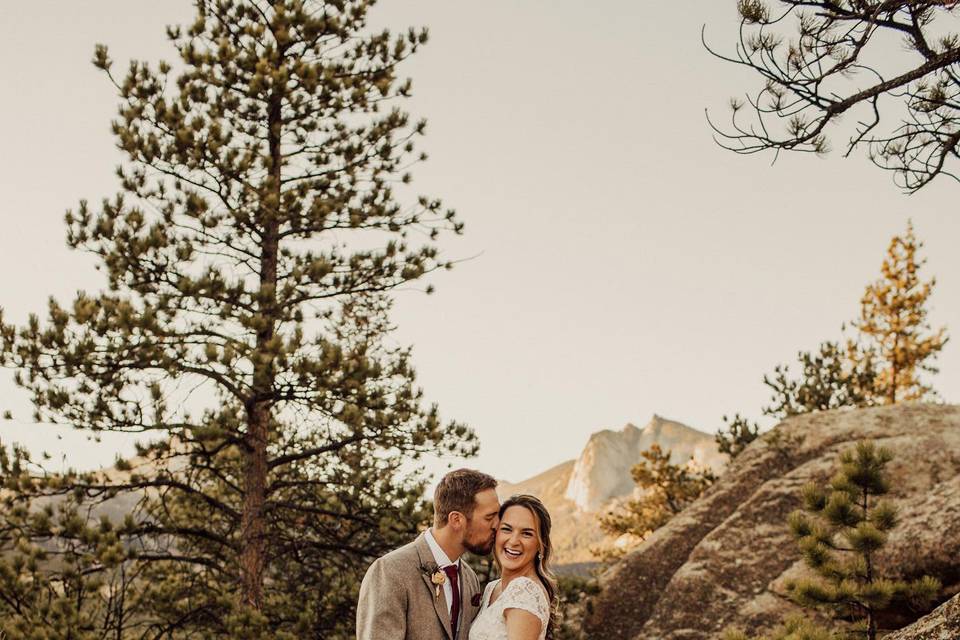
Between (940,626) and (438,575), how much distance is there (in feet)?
7.86

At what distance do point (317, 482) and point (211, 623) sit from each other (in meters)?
2.02

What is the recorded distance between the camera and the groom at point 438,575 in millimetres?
3303

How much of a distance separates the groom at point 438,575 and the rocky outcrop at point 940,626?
6.98 ft

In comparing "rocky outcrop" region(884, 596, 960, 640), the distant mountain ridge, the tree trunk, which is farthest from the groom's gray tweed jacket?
the distant mountain ridge

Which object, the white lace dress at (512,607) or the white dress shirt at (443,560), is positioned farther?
the white dress shirt at (443,560)

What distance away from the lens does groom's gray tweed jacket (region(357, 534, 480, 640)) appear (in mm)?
3275

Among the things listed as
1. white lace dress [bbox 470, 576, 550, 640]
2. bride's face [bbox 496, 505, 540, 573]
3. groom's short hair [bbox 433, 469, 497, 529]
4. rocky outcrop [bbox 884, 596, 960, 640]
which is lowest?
rocky outcrop [bbox 884, 596, 960, 640]

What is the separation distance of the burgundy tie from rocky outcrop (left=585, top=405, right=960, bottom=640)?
4680 millimetres

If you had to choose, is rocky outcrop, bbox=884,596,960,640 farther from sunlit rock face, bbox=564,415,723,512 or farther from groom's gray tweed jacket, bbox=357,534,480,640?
sunlit rock face, bbox=564,415,723,512

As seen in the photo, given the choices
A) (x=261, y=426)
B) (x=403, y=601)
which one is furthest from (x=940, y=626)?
(x=261, y=426)

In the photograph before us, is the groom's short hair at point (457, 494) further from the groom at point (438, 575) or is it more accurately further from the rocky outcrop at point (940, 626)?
the rocky outcrop at point (940, 626)

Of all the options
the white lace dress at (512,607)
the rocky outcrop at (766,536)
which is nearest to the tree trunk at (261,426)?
the rocky outcrop at (766,536)

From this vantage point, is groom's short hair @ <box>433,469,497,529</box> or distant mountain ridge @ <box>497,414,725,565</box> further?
distant mountain ridge @ <box>497,414,725,565</box>

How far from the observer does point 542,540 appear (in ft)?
12.0
